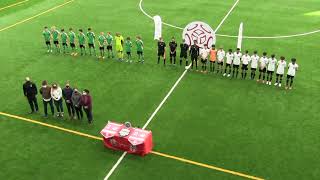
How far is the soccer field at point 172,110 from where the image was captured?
15.0 metres

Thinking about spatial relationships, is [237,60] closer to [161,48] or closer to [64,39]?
[161,48]

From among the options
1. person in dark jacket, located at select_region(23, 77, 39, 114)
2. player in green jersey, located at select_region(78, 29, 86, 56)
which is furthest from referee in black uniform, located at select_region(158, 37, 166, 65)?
person in dark jacket, located at select_region(23, 77, 39, 114)

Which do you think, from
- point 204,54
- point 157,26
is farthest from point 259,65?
point 157,26

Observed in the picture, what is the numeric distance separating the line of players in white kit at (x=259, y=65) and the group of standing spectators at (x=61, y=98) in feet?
26.7

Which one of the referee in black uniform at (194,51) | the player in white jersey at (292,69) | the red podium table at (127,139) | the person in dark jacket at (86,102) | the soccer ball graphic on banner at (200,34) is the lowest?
the red podium table at (127,139)

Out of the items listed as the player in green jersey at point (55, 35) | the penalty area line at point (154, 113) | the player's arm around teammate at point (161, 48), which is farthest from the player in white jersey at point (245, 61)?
the player in green jersey at point (55, 35)

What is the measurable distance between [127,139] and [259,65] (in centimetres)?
903

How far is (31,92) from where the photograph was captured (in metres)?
17.7

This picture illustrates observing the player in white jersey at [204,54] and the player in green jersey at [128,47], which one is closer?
the player in white jersey at [204,54]

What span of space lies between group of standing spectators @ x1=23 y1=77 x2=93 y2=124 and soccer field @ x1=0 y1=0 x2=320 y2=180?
0.48 m

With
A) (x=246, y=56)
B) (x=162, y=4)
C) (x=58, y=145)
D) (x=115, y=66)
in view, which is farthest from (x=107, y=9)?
(x=58, y=145)

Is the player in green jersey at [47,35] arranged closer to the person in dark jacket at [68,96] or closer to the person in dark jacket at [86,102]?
the person in dark jacket at [68,96]

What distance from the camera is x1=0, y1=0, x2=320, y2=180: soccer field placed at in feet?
49.2

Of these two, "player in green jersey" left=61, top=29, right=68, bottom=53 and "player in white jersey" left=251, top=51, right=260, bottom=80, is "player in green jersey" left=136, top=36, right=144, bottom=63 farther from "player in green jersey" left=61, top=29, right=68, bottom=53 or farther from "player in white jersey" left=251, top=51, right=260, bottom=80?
"player in white jersey" left=251, top=51, right=260, bottom=80
